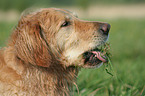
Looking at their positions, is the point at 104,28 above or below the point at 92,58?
above

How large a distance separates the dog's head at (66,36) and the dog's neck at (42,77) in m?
0.17

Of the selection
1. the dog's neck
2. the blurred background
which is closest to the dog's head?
the dog's neck

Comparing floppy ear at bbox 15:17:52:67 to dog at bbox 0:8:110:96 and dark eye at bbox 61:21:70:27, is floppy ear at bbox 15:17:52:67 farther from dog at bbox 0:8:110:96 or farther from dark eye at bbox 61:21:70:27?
dark eye at bbox 61:21:70:27

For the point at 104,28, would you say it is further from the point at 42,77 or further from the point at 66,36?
the point at 42,77

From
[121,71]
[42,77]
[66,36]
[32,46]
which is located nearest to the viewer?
[32,46]

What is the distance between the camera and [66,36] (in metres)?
2.90

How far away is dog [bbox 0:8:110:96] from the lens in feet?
8.56

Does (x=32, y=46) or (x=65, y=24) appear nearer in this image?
(x=32, y=46)

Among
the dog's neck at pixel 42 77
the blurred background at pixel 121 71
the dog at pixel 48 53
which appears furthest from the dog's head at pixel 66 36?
the blurred background at pixel 121 71

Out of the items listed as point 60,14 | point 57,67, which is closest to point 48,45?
point 57,67

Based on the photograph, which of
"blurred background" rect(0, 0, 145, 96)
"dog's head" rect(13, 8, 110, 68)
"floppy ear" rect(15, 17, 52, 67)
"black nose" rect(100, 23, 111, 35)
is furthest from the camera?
"blurred background" rect(0, 0, 145, 96)

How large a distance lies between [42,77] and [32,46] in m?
0.49

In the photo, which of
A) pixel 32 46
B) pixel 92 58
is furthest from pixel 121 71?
pixel 32 46

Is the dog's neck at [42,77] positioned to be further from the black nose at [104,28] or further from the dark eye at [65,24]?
the black nose at [104,28]
